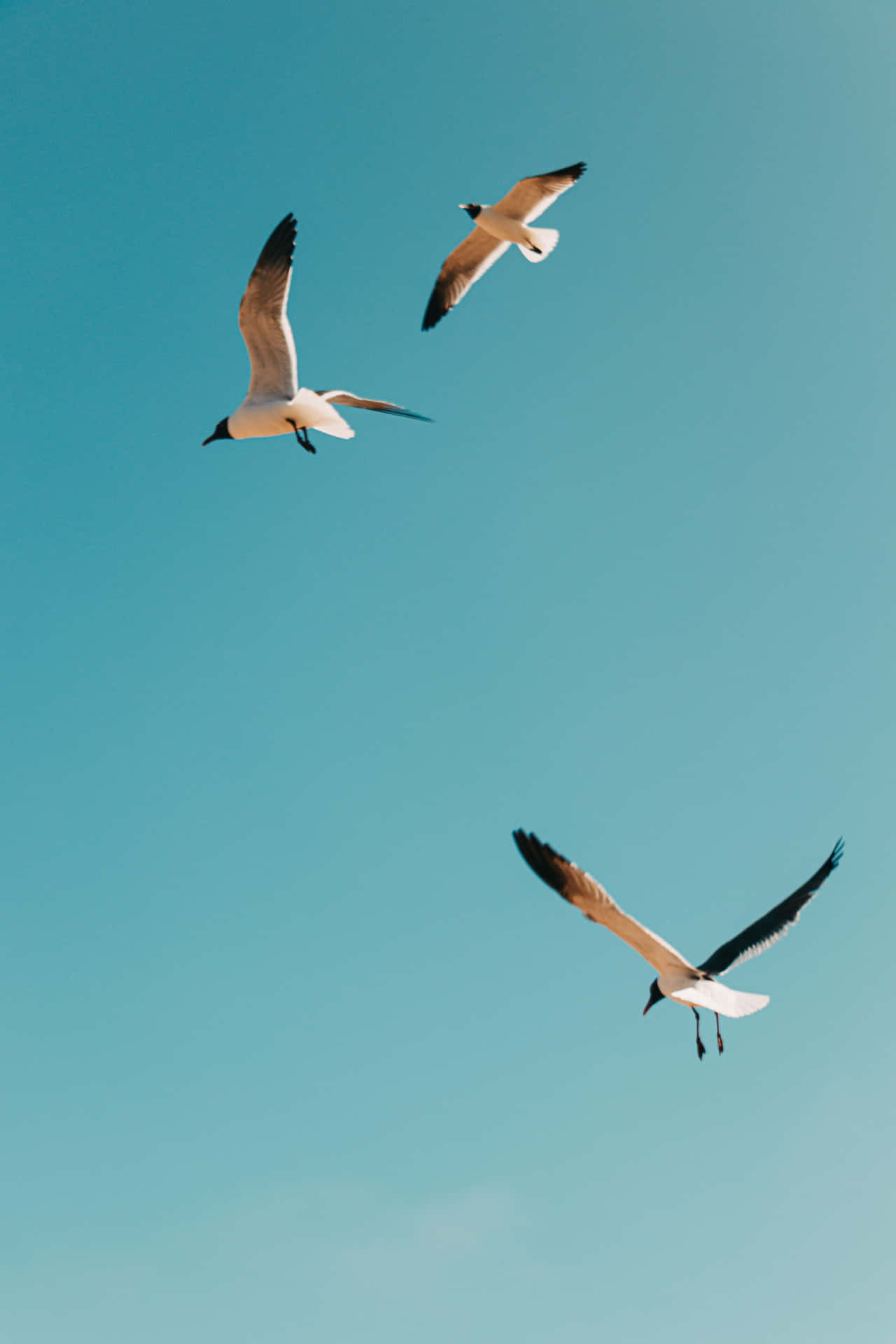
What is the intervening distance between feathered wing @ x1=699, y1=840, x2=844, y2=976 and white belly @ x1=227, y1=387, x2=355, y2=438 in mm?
6496

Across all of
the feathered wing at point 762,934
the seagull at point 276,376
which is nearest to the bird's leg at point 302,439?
the seagull at point 276,376

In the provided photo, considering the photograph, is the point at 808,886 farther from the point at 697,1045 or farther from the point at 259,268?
the point at 259,268

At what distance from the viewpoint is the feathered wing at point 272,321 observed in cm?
1149

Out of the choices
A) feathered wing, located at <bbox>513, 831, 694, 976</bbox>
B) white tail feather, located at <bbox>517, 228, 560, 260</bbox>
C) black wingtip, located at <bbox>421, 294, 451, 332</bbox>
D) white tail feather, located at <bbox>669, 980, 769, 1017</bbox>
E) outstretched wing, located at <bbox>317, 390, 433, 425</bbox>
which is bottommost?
white tail feather, located at <bbox>669, 980, 769, 1017</bbox>

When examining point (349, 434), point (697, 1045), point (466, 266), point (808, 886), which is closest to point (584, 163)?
point (466, 266)

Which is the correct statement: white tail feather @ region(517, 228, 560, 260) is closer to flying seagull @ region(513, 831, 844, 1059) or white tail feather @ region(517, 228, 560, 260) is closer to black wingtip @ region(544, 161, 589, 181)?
black wingtip @ region(544, 161, 589, 181)

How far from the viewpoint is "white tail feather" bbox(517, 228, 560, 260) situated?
52.7 feet

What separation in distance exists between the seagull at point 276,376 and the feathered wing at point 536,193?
5.16 meters

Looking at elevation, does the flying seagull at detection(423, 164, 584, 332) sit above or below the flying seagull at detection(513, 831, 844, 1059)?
above

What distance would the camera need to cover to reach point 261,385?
12.5 meters

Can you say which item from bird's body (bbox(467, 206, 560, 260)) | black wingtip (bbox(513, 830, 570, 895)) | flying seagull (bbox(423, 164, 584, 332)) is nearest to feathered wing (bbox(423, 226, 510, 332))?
flying seagull (bbox(423, 164, 584, 332))

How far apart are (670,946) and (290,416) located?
6.72m

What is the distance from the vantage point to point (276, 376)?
12.4 meters

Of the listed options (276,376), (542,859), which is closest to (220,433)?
(276,376)
